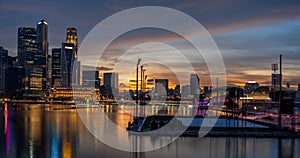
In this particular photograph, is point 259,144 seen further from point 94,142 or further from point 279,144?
point 94,142

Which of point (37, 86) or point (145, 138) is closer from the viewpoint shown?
point (145, 138)

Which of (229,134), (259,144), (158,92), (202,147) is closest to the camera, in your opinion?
(202,147)

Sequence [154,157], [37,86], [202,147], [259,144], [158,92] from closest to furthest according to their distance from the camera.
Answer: [154,157]
[202,147]
[259,144]
[158,92]
[37,86]

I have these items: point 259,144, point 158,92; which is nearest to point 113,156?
point 259,144

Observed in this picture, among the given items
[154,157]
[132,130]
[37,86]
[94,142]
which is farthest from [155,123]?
[37,86]

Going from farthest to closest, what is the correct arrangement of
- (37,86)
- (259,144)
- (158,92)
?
(37,86)
(158,92)
(259,144)

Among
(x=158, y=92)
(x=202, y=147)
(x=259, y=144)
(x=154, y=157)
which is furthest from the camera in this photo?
(x=158, y=92)

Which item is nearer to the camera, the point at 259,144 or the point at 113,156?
the point at 113,156

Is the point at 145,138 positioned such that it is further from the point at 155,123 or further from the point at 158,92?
the point at 158,92
